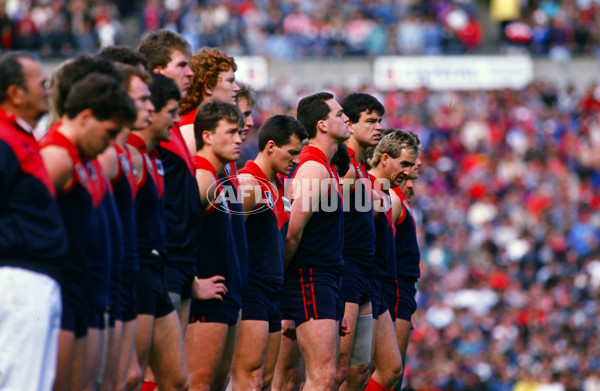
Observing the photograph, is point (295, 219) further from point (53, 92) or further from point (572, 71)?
point (572, 71)

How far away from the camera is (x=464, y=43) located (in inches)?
1038

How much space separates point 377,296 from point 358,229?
28.0 inches

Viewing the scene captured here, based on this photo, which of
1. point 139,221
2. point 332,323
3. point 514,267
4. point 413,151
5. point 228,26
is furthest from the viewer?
point 228,26

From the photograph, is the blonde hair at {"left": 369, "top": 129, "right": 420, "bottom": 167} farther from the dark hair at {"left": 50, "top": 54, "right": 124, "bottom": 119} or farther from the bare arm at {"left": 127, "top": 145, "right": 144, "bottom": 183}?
the dark hair at {"left": 50, "top": 54, "right": 124, "bottom": 119}

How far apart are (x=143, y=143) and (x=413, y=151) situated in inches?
161

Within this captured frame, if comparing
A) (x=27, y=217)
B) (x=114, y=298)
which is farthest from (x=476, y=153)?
(x=27, y=217)

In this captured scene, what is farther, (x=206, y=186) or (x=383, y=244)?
(x=383, y=244)

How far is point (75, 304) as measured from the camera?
5148 millimetres

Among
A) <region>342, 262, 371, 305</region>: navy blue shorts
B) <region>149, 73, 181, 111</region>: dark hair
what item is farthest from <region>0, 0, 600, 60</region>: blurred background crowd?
<region>149, 73, 181, 111</region>: dark hair

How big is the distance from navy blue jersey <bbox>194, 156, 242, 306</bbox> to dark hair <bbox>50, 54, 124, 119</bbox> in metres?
1.53

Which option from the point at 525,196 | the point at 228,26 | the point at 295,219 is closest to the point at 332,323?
the point at 295,219

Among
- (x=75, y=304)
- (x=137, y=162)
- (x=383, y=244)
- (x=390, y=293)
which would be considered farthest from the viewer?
(x=390, y=293)

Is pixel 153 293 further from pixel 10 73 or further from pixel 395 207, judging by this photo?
pixel 395 207

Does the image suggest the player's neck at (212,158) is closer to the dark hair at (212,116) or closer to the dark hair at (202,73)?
the dark hair at (212,116)
